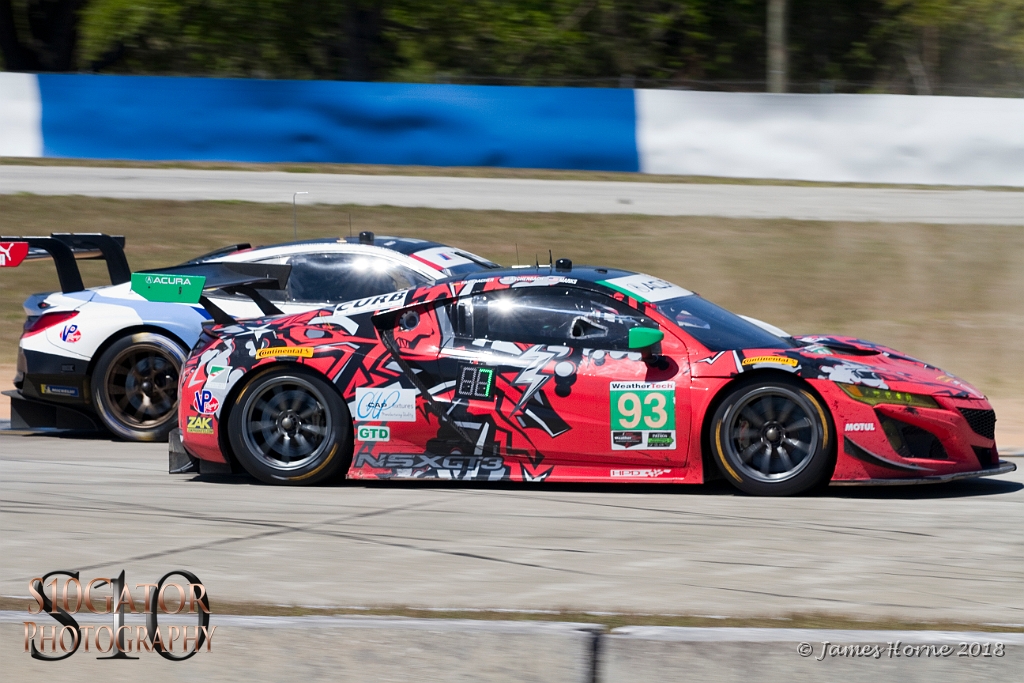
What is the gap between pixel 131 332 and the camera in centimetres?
904

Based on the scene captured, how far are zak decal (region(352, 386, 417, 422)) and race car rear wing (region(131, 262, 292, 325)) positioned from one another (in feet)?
4.10

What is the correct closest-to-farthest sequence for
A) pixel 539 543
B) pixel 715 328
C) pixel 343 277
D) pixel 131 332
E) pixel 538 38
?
pixel 539 543 < pixel 715 328 < pixel 131 332 < pixel 343 277 < pixel 538 38

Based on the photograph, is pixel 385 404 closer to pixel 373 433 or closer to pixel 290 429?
pixel 373 433

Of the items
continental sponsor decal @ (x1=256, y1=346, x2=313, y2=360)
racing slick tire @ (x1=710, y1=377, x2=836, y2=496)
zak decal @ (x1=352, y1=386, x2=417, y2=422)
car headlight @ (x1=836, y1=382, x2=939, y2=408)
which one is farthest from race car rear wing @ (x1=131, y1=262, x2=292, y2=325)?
car headlight @ (x1=836, y1=382, x2=939, y2=408)

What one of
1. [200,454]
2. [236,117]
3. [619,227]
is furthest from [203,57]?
[200,454]

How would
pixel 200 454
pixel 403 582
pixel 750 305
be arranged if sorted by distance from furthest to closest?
pixel 750 305 < pixel 200 454 < pixel 403 582

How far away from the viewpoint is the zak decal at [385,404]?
720 centimetres

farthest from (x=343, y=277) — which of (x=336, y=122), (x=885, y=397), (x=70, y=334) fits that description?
(x=336, y=122)

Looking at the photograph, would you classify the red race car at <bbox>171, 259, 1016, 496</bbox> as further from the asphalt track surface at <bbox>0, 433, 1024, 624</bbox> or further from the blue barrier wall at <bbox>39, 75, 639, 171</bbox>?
the blue barrier wall at <bbox>39, 75, 639, 171</bbox>

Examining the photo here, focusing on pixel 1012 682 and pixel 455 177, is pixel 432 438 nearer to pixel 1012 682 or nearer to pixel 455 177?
pixel 1012 682

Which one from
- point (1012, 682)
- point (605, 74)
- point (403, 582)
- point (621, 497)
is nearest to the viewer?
point (1012, 682)

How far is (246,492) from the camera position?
288 inches

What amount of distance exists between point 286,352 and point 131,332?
217 centimetres

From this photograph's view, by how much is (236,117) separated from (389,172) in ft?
9.28
